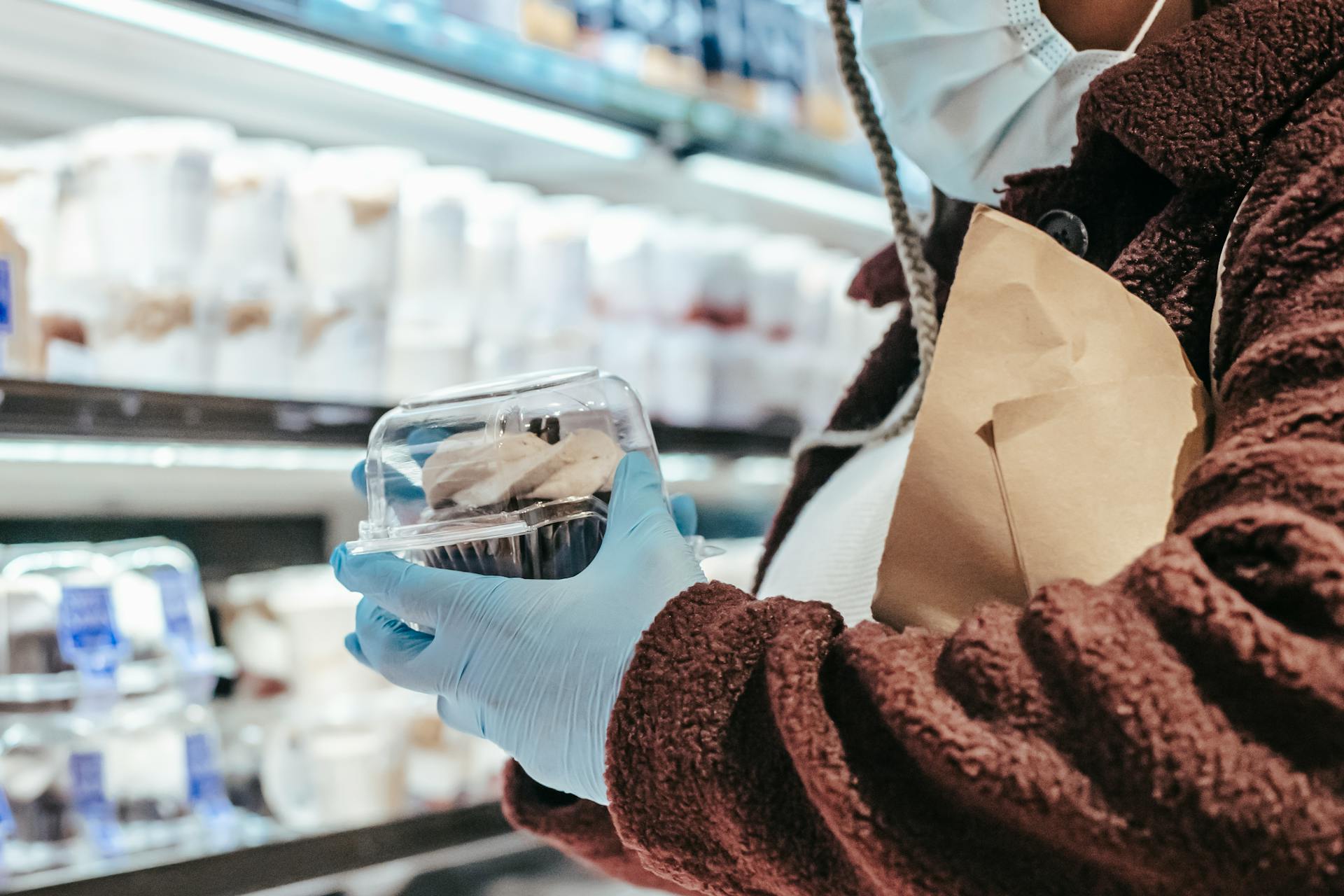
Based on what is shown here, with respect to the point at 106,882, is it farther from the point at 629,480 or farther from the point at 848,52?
the point at 848,52

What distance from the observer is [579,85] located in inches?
61.0

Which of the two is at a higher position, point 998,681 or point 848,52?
point 848,52

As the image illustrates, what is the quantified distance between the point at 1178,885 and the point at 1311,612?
104mm

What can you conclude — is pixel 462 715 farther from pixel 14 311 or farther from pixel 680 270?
pixel 680 270

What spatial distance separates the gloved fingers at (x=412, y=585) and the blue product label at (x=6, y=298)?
2.09ft

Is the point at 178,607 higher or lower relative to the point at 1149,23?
lower

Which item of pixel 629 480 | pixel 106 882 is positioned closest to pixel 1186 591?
pixel 629 480

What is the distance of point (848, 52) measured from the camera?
0.77 m

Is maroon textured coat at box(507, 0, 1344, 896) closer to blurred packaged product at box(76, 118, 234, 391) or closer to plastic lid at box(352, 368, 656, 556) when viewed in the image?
plastic lid at box(352, 368, 656, 556)

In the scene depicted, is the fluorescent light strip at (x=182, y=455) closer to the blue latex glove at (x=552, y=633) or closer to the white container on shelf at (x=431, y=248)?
the white container on shelf at (x=431, y=248)

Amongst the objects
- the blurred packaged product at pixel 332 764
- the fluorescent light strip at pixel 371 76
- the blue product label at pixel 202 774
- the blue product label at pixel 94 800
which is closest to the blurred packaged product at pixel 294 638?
the blurred packaged product at pixel 332 764

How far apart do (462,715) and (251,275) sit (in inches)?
30.1

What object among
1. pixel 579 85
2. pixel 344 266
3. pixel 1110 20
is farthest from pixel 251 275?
pixel 1110 20

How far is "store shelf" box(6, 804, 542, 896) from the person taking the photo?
112cm
